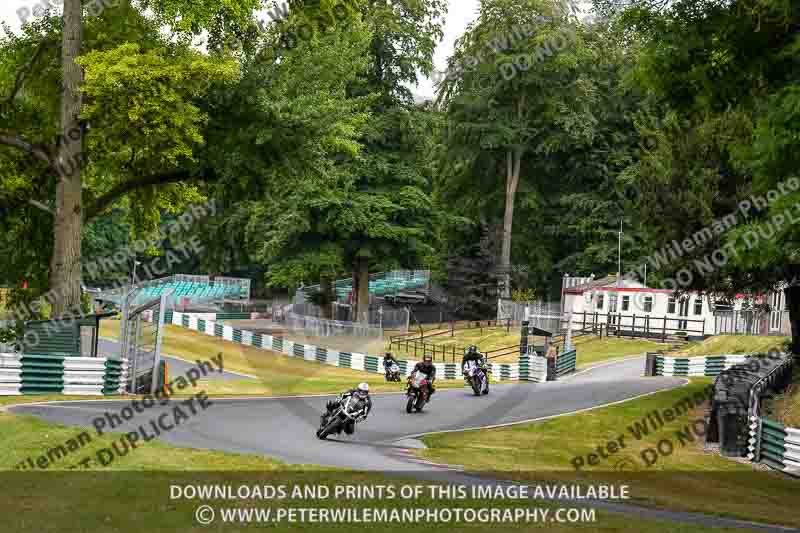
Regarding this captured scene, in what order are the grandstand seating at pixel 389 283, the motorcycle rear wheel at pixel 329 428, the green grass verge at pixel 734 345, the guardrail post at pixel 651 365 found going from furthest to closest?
the grandstand seating at pixel 389 283 < the green grass verge at pixel 734 345 < the guardrail post at pixel 651 365 < the motorcycle rear wheel at pixel 329 428

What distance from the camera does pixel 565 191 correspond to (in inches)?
2847

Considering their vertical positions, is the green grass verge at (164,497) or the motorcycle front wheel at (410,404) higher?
the green grass verge at (164,497)

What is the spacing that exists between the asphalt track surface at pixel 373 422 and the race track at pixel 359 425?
16mm

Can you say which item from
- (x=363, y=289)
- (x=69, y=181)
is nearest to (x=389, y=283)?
(x=363, y=289)

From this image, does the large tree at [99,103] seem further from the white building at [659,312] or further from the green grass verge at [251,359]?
the white building at [659,312]

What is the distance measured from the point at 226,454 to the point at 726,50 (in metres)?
12.8

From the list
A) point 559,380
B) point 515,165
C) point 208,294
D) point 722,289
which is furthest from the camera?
point 208,294

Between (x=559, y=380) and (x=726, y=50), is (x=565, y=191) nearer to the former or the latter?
(x=559, y=380)

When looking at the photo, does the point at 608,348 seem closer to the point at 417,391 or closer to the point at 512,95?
the point at 512,95

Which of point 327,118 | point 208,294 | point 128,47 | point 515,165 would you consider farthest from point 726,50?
point 208,294

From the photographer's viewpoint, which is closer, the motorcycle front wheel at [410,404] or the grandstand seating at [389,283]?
the motorcycle front wheel at [410,404]

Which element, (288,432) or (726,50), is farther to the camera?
(726,50)

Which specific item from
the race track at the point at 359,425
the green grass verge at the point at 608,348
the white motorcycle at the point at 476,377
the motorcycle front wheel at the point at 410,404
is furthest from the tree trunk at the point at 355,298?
the motorcycle front wheel at the point at 410,404

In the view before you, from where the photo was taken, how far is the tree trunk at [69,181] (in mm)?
25047
